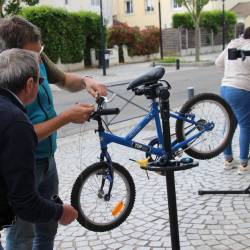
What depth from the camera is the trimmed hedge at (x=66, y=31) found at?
28.9 m

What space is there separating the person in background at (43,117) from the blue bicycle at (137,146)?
1.20 ft

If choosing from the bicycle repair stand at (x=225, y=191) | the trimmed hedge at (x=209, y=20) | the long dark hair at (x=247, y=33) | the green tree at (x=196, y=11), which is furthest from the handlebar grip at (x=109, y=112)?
the trimmed hedge at (x=209, y=20)

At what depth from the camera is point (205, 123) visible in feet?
15.8

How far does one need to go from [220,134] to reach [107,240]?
1.42 m

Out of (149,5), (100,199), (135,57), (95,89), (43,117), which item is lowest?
(100,199)

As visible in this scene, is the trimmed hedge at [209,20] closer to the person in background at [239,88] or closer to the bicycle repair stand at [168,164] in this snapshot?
the person in background at [239,88]

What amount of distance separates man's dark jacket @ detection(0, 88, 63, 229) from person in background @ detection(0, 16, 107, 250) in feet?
1.93

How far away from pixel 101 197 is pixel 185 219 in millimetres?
901

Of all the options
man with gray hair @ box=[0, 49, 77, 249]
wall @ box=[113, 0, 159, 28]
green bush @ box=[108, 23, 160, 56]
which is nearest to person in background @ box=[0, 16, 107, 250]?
man with gray hair @ box=[0, 49, 77, 249]

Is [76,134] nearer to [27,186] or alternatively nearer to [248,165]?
[248,165]

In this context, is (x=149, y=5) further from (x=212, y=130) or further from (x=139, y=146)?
(x=139, y=146)

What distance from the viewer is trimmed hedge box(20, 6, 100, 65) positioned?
94.9 ft

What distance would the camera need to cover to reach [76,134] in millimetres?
10039

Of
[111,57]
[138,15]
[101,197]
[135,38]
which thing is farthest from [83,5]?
[101,197]
